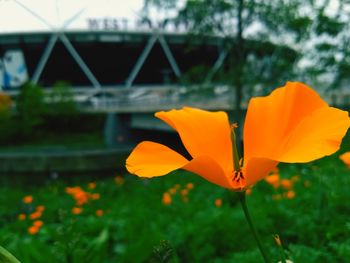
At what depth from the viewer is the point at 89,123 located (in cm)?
3297

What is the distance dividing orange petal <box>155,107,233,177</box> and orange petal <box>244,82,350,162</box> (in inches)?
1.3

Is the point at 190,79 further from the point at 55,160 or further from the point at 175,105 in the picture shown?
the point at 175,105

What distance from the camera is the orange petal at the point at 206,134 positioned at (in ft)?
2.39

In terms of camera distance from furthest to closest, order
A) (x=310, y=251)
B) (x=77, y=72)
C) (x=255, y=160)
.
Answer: (x=77, y=72) → (x=310, y=251) → (x=255, y=160)

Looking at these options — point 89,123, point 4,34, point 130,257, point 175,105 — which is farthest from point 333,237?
point 4,34

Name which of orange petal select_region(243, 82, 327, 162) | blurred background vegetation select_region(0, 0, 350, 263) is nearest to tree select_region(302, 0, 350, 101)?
blurred background vegetation select_region(0, 0, 350, 263)

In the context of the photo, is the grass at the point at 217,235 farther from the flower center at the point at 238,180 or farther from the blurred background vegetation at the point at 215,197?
the flower center at the point at 238,180

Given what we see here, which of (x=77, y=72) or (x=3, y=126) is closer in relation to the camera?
(x=3, y=126)

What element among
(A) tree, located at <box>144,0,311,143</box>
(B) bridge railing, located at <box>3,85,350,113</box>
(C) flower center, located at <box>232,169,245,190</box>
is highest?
(C) flower center, located at <box>232,169,245,190</box>

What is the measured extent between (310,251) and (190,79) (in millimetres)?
10903

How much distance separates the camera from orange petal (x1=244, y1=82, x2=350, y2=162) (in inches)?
23.2

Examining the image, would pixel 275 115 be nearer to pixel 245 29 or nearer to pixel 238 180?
pixel 238 180

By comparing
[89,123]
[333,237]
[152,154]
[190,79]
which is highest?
[152,154]

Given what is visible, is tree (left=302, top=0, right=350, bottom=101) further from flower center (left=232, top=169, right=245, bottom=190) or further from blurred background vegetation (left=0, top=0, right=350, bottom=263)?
flower center (left=232, top=169, right=245, bottom=190)
